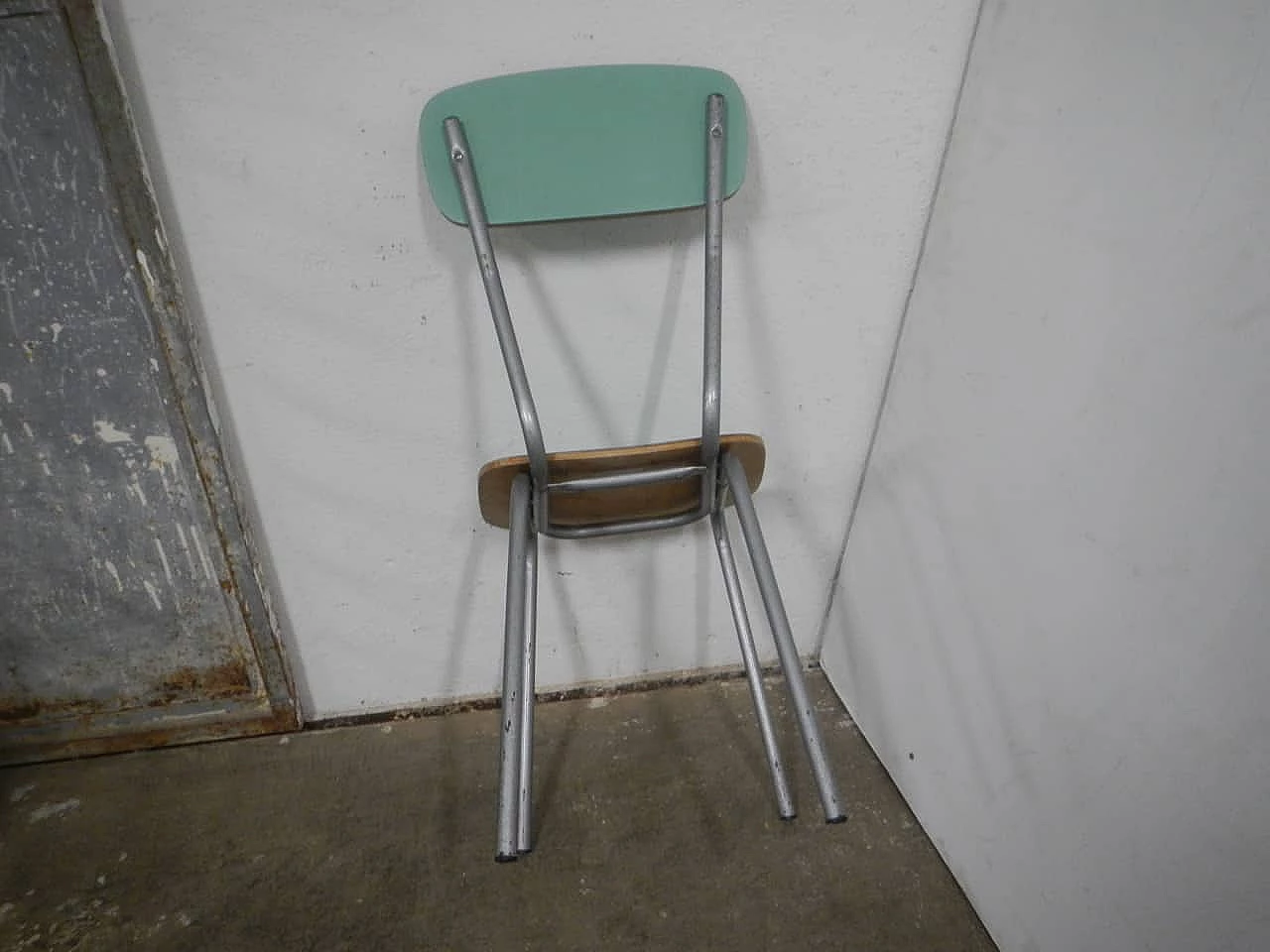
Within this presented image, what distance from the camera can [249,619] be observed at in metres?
1.19

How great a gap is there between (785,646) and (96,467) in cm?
97

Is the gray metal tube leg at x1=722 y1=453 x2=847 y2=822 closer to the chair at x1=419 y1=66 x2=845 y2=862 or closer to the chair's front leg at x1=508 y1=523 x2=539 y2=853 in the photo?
the chair at x1=419 y1=66 x2=845 y2=862

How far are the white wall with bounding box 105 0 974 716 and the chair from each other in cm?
8

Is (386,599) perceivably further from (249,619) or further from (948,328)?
(948,328)

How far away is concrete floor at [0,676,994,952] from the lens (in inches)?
40.6

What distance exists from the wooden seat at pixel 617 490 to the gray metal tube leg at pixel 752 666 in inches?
3.2

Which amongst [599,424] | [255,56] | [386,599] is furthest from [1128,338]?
[386,599]

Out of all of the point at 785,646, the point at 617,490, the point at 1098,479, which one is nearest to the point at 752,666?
the point at 785,646

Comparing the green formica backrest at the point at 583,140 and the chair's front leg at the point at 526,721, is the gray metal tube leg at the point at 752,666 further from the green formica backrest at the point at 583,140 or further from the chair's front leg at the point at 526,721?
the green formica backrest at the point at 583,140

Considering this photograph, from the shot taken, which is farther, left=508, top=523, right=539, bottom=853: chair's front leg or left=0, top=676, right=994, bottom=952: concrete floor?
left=0, top=676, right=994, bottom=952: concrete floor

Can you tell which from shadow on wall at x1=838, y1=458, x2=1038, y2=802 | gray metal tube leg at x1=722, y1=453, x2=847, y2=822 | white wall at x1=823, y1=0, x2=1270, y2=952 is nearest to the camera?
white wall at x1=823, y1=0, x2=1270, y2=952

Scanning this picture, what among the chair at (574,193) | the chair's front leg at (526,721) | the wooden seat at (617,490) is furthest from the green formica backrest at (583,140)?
the chair's front leg at (526,721)

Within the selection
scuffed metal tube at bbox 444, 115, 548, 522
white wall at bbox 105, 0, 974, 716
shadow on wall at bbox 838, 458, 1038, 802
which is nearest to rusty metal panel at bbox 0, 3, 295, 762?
white wall at bbox 105, 0, 974, 716

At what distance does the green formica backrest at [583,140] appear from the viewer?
0.83 m
